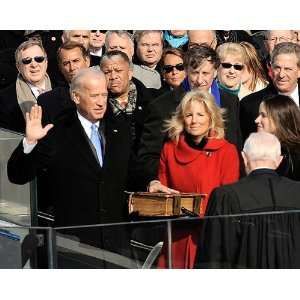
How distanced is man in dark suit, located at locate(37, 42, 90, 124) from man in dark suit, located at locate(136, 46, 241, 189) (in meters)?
0.64

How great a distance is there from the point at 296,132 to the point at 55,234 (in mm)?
1984

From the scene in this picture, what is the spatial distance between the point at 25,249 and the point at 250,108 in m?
2.27

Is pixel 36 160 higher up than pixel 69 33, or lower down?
lower down

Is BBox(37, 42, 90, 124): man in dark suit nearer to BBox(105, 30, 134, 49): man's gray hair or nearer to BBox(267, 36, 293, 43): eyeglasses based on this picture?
BBox(105, 30, 134, 49): man's gray hair

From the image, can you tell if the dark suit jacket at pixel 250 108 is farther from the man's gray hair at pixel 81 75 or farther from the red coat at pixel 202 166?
the man's gray hair at pixel 81 75

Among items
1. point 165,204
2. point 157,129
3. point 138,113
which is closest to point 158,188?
point 165,204

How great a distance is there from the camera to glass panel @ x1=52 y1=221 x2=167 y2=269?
25.4ft

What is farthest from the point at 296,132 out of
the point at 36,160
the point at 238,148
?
the point at 36,160

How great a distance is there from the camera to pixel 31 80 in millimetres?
9625

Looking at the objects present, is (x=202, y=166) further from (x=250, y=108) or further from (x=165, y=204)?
(x=250, y=108)

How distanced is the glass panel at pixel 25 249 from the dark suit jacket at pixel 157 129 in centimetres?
131
